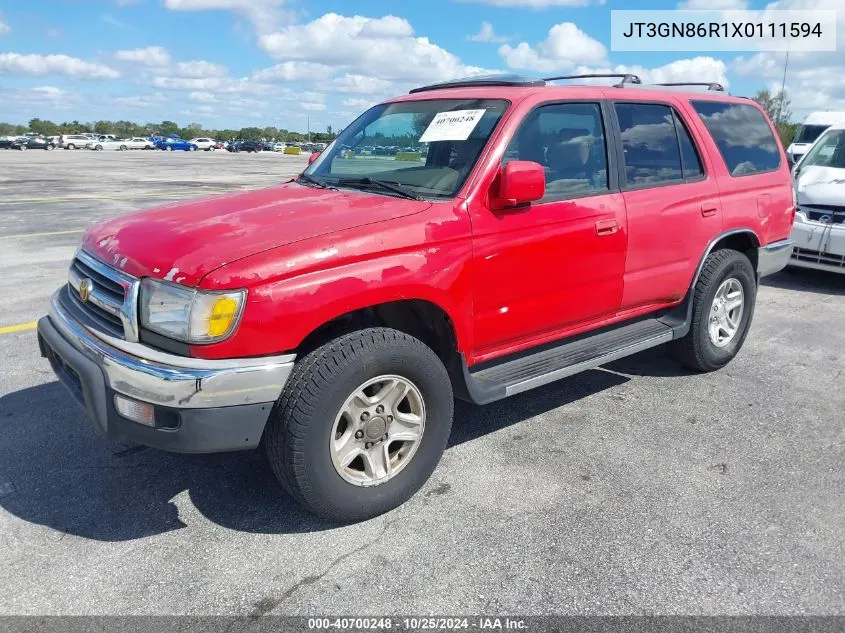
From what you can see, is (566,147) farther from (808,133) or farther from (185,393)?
(808,133)

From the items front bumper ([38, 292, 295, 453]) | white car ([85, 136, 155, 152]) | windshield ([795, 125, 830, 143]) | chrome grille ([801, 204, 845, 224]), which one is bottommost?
front bumper ([38, 292, 295, 453])

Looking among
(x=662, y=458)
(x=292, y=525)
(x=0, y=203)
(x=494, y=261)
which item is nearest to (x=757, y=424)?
(x=662, y=458)

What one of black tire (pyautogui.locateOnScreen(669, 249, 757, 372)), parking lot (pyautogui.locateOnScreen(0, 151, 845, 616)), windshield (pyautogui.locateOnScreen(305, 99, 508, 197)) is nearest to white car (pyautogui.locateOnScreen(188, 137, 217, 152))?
parking lot (pyautogui.locateOnScreen(0, 151, 845, 616))

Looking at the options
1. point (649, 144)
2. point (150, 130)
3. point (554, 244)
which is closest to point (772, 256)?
point (649, 144)

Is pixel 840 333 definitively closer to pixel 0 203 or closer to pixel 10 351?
pixel 10 351

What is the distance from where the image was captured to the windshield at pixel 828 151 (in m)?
8.73

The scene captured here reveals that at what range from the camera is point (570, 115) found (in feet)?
12.7

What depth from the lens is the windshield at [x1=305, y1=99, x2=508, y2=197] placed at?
138 inches

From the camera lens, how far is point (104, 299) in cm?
302

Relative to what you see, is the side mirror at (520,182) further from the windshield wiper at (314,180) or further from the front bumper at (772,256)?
the front bumper at (772,256)

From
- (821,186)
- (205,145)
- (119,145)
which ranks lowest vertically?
(821,186)

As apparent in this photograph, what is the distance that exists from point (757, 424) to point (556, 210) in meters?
1.85

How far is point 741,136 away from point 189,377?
425 centimetres

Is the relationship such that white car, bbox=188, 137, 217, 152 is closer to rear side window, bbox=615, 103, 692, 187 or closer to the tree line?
the tree line
